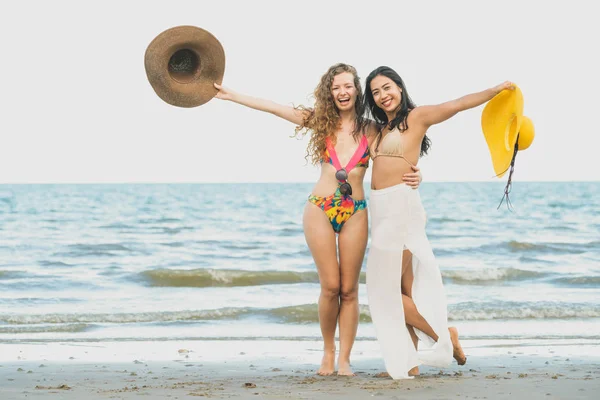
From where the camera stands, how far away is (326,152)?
5.39 metres

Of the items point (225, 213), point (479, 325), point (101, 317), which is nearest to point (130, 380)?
point (101, 317)

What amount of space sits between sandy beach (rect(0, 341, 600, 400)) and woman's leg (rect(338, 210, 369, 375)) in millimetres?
243

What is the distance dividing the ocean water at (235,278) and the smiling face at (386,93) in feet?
10.8

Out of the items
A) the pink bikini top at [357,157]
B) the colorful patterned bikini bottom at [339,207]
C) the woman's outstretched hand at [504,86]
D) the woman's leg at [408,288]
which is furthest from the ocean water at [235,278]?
the woman's outstretched hand at [504,86]

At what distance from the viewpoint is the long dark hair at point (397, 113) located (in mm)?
5176

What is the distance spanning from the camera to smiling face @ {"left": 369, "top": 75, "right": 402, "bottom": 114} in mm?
5156

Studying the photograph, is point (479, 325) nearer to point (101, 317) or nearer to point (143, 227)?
point (101, 317)

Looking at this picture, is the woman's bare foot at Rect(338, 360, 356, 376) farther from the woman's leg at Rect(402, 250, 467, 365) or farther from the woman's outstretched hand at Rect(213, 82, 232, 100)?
the woman's outstretched hand at Rect(213, 82, 232, 100)

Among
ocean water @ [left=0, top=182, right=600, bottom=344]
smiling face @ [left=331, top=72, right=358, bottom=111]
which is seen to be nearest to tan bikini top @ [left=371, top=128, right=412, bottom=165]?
smiling face @ [left=331, top=72, right=358, bottom=111]

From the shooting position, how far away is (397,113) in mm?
5234

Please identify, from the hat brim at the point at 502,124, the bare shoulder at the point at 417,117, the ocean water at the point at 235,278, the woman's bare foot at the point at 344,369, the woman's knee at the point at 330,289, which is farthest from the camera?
the ocean water at the point at 235,278

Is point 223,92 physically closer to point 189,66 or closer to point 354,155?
point 189,66

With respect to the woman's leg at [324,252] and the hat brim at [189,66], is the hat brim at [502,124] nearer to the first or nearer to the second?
the woman's leg at [324,252]

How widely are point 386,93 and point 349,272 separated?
47.6 inches
